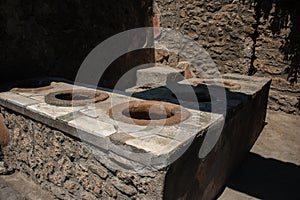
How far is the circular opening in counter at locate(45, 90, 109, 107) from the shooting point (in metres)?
2.73

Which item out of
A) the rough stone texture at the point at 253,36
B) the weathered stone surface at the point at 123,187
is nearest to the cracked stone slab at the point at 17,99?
the weathered stone surface at the point at 123,187

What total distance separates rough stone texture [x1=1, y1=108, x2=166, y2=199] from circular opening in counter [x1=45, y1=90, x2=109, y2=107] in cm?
30

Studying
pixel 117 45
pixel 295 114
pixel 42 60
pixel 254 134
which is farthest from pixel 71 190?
pixel 295 114

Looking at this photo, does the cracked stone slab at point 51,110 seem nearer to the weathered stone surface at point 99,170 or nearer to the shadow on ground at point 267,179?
the weathered stone surface at point 99,170

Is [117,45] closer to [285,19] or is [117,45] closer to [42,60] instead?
[42,60]

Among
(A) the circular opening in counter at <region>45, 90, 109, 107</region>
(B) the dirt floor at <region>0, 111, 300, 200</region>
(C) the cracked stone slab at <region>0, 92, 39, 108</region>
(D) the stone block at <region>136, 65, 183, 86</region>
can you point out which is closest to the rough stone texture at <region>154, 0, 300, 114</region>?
(D) the stone block at <region>136, 65, 183, 86</region>

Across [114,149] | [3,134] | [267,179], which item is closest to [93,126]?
[114,149]

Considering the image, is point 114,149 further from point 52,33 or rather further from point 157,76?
point 157,76

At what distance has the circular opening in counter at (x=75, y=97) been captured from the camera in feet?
8.97

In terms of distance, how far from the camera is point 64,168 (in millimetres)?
2467

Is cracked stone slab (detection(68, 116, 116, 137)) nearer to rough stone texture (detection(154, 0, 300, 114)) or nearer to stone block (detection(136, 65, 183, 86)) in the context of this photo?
stone block (detection(136, 65, 183, 86))

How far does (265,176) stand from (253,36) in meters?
2.68

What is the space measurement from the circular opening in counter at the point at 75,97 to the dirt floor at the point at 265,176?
94cm

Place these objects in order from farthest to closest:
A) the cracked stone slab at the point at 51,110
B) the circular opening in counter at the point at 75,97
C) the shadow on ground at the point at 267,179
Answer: the shadow on ground at the point at 267,179
the circular opening in counter at the point at 75,97
the cracked stone slab at the point at 51,110
